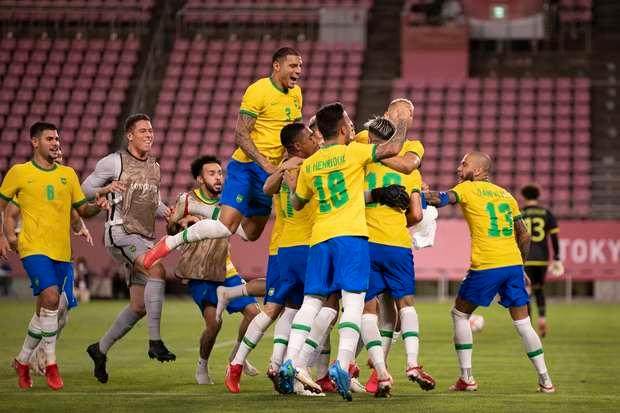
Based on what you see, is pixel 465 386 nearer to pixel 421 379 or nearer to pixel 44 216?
pixel 421 379

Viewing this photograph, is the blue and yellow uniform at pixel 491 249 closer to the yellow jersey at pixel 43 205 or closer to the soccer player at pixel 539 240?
the yellow jersey at pixel 43 205

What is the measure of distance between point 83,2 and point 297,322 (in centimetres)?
2773

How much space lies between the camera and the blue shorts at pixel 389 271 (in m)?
10.1

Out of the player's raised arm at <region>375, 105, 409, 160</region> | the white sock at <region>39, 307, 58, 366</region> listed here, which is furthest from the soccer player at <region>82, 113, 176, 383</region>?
the player's raised arm at <region>375, 105, 409, 160</region>

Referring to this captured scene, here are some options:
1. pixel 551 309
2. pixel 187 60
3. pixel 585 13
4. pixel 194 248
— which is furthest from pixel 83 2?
pixel 194 248

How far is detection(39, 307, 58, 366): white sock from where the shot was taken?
34.6 feet

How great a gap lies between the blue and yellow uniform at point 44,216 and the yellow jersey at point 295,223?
184 centimetres

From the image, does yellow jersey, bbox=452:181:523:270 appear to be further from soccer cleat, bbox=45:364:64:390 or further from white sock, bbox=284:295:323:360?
soccer cleat, bbox=45:364:64:390

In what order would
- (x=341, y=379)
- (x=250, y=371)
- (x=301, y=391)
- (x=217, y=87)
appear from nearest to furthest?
(x=341, y=379) → (x=301, y=391) → (x=250, y=371) → (x=217, y=87)

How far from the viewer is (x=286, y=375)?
9.27 meters

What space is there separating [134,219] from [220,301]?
1.05m

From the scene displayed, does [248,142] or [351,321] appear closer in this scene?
[351,321]

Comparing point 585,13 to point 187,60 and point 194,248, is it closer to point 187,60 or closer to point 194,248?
point 187,60

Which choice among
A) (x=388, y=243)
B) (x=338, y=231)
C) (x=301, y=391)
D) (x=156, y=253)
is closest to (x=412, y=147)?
(x=388, y=243)
